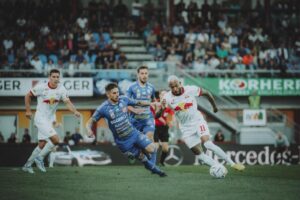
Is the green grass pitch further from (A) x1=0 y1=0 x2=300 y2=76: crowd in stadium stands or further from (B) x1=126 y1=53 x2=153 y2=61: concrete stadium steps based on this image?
(B) x1=126 y1=53 x2=153 y2=61: concrete stadium steps

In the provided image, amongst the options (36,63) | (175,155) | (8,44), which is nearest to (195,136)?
(175,155)

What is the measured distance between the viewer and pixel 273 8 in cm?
3769

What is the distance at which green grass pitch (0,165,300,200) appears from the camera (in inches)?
433

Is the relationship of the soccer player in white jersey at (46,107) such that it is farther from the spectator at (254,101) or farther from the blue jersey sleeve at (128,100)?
the spectator at (254,101)

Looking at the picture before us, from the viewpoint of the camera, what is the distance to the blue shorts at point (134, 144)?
13758mm

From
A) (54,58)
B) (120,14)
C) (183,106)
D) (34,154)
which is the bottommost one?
(34,154)

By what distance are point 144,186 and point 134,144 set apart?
1.58 meters

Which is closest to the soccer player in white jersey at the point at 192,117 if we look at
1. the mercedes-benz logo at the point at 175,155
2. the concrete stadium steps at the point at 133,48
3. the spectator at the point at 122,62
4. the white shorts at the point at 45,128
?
the white shorts at the point at 45,128

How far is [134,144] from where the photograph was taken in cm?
1383

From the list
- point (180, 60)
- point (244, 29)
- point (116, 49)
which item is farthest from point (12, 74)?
point (244, 29)

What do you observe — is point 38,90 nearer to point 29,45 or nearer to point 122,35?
point 29,45

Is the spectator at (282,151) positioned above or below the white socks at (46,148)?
below

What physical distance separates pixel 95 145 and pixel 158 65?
448 centimetres

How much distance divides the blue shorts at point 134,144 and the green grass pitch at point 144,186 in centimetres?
58
